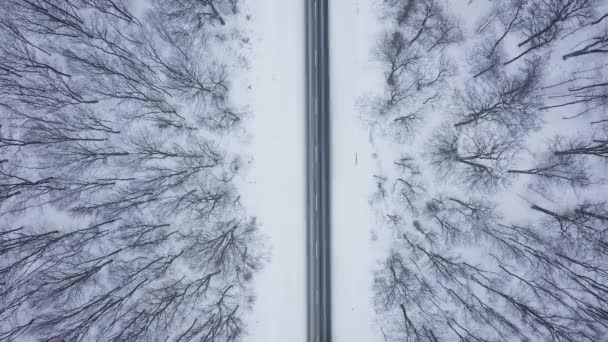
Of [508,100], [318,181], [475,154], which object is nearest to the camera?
[508,100]

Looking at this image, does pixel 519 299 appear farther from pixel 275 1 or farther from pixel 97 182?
pixel 97 182

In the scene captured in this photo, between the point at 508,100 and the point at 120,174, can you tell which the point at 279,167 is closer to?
the point at 120,174

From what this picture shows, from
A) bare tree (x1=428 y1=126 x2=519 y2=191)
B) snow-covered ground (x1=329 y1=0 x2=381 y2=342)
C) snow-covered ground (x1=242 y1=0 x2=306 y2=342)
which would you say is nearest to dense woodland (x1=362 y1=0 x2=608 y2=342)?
bare tree (x1=428 y1=126 x2=519 y2=191)

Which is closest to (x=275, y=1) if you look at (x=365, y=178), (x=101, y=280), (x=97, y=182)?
(x=365, y=178)

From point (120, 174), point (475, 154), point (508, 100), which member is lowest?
point (120, 174)

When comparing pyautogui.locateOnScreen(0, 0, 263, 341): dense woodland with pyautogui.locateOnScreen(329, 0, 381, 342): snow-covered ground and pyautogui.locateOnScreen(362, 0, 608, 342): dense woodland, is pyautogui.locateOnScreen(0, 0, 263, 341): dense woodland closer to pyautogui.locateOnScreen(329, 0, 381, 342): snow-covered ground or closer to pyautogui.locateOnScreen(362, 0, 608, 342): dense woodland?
pyautogui.locateOnScreen(329, 0, 381, 342): snow-covered ground

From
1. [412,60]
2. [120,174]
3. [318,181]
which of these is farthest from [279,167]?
[412,60]
